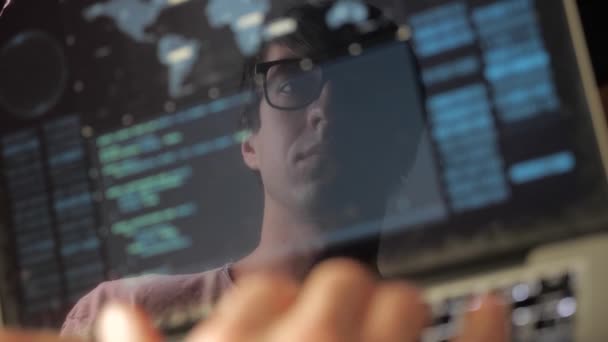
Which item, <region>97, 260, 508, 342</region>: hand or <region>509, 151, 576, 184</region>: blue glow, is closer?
<region>97, 260, 508, 342</region>: hand

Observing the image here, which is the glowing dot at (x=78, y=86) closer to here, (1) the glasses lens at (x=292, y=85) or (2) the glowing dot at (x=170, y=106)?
(2) the glowing dot at (x=170, y=106)

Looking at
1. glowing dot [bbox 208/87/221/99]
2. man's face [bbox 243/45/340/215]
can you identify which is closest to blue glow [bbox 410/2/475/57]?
man's face [bbox 243/45/340/215]

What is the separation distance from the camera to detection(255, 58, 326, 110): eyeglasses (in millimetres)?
644

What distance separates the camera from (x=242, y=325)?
0.24 m

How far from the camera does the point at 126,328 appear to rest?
0.81 ft

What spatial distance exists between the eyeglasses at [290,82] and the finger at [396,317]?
0.42m

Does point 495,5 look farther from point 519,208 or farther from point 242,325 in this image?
point 242,325

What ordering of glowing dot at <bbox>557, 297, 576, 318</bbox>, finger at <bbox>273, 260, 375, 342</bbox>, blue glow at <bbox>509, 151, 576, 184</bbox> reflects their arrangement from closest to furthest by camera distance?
finger at <bbox>273, 260, 375, 342</bbox> < glowing dot at <bbox>557, 297, 576, 318</bbox> < blue glow at <bbox>509, 151, 576, 184</bbox>

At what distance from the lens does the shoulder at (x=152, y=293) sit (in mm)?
674

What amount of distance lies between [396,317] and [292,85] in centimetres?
45

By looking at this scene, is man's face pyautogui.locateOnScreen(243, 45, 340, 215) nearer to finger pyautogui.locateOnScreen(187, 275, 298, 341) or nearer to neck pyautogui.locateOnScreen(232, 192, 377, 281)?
neck pyautogui.locateOnScreen(232, 192, 377, 281)

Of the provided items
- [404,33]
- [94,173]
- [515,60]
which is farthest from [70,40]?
[515,60]

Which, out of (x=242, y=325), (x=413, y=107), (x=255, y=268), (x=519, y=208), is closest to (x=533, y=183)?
(x=519, y=208)

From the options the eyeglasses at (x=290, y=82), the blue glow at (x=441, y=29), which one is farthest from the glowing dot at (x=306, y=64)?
the blue glow at (x=441, y=29)
